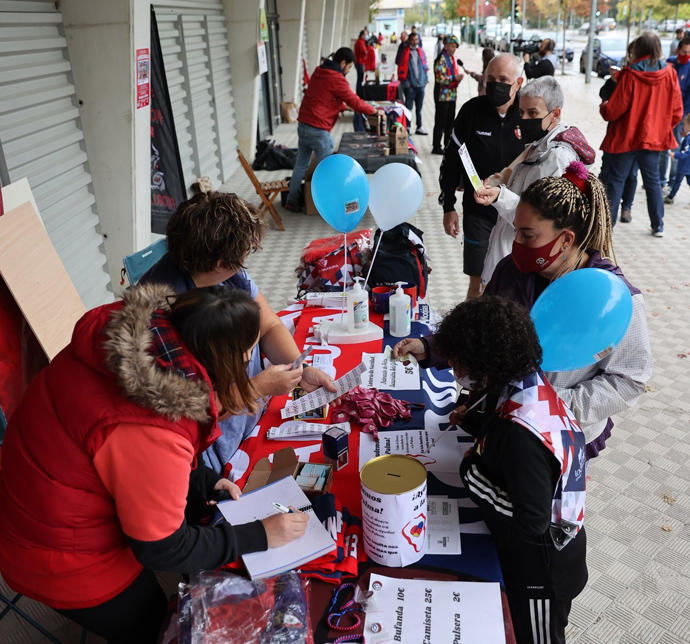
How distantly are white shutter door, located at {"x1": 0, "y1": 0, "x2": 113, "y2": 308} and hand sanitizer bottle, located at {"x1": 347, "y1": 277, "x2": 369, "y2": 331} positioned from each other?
8.45 ft

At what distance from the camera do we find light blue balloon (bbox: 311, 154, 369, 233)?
290cm

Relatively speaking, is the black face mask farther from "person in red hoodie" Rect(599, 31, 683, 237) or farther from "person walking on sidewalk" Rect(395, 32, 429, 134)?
"person walking on sidewalk" Rect(395, 32, 429, 134)

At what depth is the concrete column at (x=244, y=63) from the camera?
8.96 metres

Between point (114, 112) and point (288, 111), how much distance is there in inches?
383

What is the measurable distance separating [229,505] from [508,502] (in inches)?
30.4

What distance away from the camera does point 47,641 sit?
2307mm

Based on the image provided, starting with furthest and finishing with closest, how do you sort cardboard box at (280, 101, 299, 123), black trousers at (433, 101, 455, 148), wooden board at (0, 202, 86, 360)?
cardboard box at (280, 101, 299, 123), black trousers at (433, 101, 455, 148), wooden board at (0, 202, 86, 360)

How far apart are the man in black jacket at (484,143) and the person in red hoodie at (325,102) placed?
3.05 meters

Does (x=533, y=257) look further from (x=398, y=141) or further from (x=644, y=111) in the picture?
(x=398, y=141)

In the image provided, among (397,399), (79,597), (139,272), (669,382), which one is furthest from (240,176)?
(79,597)

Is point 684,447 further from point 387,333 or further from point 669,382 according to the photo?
point 387,333

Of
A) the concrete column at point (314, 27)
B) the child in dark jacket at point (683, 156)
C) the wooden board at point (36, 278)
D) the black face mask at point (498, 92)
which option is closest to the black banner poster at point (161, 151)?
the wooden board at point (36, 278)

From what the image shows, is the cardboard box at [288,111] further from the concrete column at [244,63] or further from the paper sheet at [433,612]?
the paper sheet at [433,612]

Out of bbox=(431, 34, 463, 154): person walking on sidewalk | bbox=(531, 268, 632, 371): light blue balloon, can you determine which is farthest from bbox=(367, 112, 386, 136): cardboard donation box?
bbox=(531, 268, 632, 371): light blue balloon
